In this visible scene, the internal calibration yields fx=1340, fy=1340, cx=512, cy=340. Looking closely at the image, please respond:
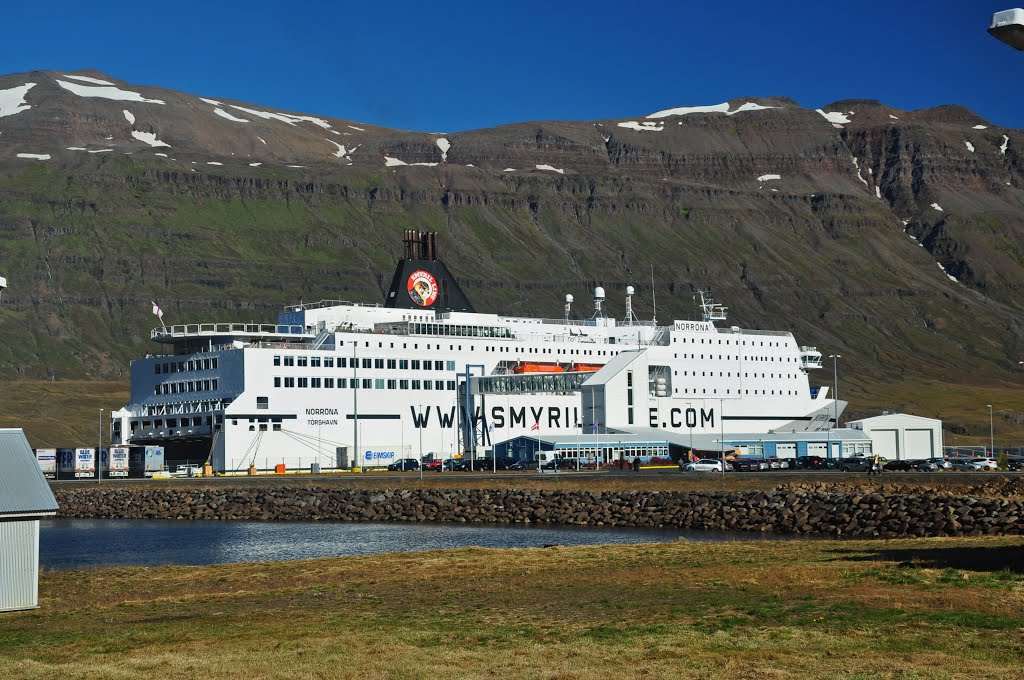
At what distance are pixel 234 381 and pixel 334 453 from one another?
8645 mm

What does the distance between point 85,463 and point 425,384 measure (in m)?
24.1

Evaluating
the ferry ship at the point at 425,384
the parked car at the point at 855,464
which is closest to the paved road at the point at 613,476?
the parked car at the point at 855,464

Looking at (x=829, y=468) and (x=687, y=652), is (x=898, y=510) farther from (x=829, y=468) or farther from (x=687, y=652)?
(x=829, y=468)

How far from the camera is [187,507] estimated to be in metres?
65.2

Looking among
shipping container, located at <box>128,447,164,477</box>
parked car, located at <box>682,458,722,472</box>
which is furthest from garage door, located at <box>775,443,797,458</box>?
shipping container, located at <box>128,447,164,477</box>

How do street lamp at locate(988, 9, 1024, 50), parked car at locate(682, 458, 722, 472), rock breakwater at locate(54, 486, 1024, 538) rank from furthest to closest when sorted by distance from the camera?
parked car at locate(682, 458, 722, 472), rock breakwater at locate(54, 486, 1024, 538), street lamp at locate(988, 9, 1024, 50)

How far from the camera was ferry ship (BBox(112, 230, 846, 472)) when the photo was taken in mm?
91000

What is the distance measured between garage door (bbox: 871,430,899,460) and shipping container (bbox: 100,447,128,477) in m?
50.8

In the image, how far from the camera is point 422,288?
104125mm

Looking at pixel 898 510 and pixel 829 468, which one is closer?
pixel 898 510

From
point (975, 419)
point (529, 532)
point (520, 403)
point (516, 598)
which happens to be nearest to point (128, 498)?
point (529, 532)

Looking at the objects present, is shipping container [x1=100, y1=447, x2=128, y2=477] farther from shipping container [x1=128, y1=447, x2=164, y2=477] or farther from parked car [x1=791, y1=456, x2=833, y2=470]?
parked car [x1=791, y1=456, x2=833, y2=470]

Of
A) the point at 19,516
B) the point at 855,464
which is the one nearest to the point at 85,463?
the point at 855,464

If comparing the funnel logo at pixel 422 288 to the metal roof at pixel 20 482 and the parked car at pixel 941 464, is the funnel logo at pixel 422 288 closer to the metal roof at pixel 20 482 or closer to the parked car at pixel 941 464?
the parked car at pixel 941 464
